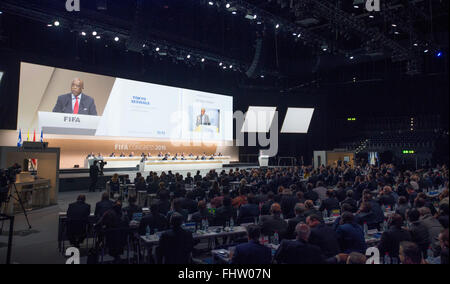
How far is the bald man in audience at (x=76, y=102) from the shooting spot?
16.4 m

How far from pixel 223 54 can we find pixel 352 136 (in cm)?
1413

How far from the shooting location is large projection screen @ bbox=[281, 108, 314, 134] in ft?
88.2

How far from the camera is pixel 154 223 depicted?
5547 millimetres

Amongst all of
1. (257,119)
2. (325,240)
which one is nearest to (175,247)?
(325,240)

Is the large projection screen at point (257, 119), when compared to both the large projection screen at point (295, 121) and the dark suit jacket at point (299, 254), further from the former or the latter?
the dark suit jacket at point (299, 254)

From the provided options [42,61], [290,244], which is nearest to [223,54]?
[42,61]

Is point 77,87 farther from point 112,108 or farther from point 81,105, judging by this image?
point 112,108

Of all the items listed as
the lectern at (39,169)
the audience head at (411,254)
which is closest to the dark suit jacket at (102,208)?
the lectern at (39,169)

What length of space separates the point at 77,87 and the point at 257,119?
44.6 ft

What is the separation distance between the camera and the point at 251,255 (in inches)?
144

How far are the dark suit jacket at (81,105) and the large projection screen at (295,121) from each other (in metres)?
15.6

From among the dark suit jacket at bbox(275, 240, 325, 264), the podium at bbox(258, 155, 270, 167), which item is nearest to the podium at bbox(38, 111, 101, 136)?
the podium at bbox(258, 155, 270, 167)

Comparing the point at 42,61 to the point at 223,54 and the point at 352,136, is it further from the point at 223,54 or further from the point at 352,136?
the point at 352,136
